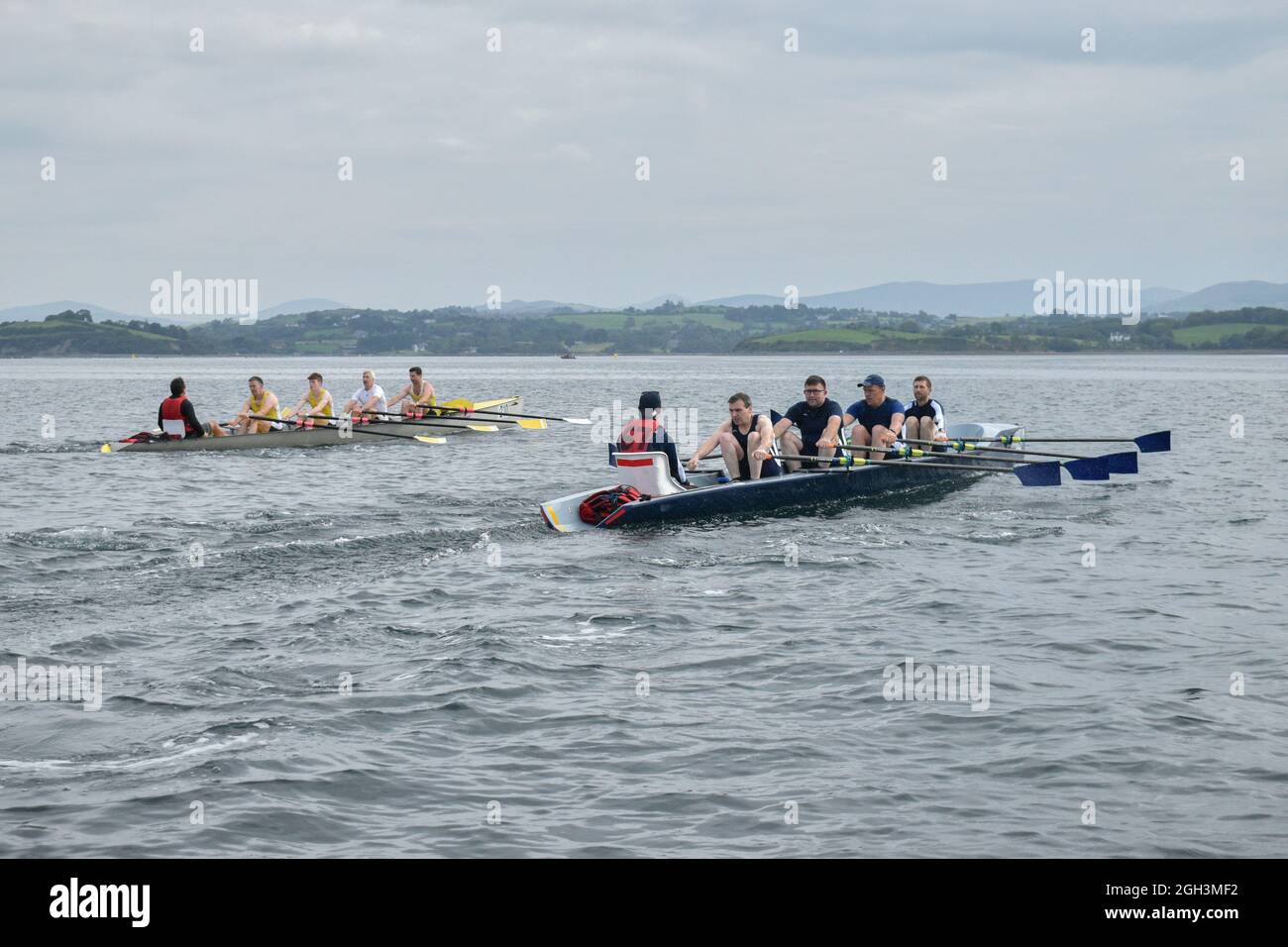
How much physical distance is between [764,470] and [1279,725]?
11.3 metres

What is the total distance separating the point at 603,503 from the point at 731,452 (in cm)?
247

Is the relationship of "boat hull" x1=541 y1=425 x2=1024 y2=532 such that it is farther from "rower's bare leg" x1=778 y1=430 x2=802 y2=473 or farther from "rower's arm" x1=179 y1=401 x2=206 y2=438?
"rower's arm" x1=179 y1=401 x2=206 y2=438

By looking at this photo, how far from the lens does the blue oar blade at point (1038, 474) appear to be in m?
20.7

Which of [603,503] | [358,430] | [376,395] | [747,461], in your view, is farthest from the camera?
[376,395]

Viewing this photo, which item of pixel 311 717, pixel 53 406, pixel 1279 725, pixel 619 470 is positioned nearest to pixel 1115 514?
pixel 619 470

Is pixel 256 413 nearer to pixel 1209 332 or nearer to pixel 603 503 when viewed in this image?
pixel 603 503

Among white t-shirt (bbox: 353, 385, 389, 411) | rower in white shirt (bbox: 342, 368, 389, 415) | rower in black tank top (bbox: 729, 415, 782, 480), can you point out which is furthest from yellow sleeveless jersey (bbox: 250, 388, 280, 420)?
rower in black tank top (bbox: 729, 415, 782, 480)

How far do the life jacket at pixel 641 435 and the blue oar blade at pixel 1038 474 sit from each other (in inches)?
241

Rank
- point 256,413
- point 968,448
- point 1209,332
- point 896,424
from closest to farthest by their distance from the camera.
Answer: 1. point 896,424
2. point 968,448
3. point 256,413
4. point 1209,332

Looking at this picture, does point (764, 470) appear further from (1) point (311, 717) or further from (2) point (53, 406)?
(2) point (53, 406)

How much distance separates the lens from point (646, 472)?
19.0m

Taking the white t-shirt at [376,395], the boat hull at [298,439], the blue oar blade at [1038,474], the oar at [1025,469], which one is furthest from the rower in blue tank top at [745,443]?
the white t-shirt at [376,395]

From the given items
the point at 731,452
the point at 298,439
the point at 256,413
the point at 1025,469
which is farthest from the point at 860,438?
the point at 256,413
